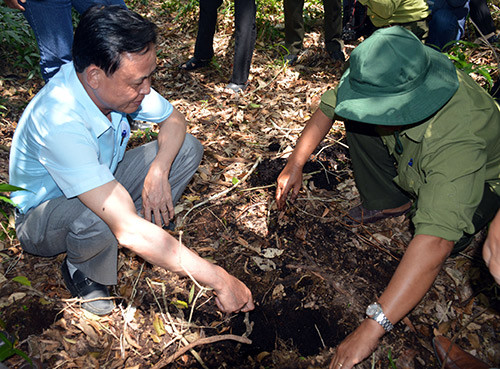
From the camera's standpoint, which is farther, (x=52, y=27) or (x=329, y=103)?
(x=52, y=27)

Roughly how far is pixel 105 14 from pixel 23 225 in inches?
45.8

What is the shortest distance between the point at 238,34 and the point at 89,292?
9.16ft

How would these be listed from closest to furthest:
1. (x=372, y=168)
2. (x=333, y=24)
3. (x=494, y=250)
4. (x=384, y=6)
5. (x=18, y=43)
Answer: (x=494, y=250)
(x=372, y=168)
(x=384, y=6)
(x=18, y=43)
(x=333, y=24)

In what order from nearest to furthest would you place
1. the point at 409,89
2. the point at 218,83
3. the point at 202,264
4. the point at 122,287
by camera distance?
the point at 409,89 → the point at 202,264 → the point at 122,287 → the point at 218,83

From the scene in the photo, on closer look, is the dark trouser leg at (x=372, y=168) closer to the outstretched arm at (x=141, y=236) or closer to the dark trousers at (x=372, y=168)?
the dark trousers at (x=372, y=168)

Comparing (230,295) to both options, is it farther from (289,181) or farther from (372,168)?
(372,168)

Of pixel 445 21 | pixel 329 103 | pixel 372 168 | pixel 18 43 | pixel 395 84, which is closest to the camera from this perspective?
pixel 395 84

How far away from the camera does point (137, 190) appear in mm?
2496

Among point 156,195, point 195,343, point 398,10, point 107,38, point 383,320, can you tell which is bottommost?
point 195,343

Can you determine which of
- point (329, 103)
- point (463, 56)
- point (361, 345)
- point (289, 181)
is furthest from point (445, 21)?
point (361, 345)

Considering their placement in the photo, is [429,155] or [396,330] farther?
[396,330]

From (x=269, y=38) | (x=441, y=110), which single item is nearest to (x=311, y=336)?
(x=441, y=110)

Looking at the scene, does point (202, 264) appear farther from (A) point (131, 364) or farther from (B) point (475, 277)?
(B) point (475, 277)

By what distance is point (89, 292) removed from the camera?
2.20m
